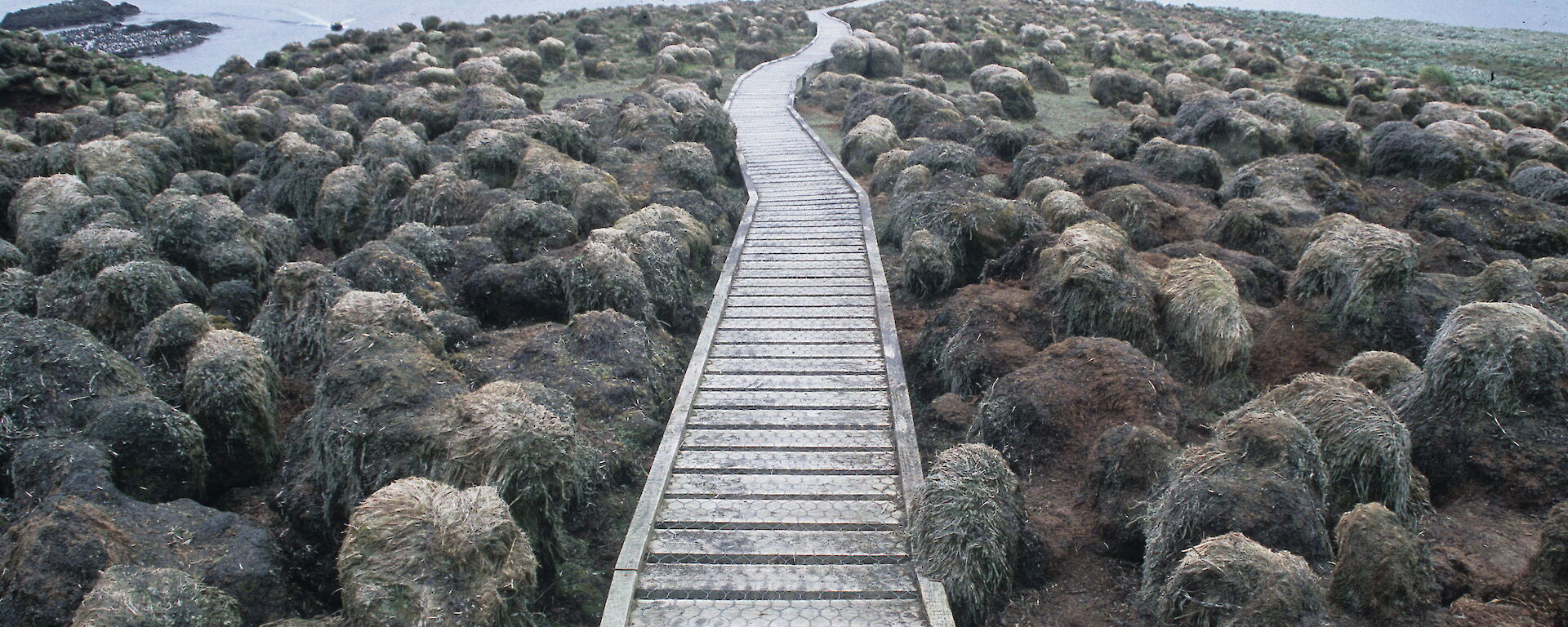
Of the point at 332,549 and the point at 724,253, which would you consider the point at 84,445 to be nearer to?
the point at 332,549

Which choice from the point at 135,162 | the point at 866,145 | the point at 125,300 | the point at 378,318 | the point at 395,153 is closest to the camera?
the point at 378,318

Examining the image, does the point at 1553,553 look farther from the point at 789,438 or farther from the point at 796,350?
the point at 796,350

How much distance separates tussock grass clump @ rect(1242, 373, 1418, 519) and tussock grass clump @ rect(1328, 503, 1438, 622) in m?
1.19

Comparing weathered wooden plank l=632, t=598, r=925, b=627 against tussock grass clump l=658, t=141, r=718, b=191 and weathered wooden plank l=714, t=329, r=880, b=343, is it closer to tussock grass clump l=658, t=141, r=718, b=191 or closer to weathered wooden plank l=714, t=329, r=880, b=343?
weathered wooden plank l=714, t=329, r=880, b=343

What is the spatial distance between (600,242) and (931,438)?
6.41 metres

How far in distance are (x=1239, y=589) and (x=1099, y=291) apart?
19.5 ft

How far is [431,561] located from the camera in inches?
246

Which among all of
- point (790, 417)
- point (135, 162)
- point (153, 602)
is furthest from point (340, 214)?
point (153, 602)

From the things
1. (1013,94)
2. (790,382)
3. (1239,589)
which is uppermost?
(1013,94)

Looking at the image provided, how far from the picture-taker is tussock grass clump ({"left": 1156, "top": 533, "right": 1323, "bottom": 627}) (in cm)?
582

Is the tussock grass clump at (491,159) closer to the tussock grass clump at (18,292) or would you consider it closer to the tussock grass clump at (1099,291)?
the tussock grass clump at (18,292)

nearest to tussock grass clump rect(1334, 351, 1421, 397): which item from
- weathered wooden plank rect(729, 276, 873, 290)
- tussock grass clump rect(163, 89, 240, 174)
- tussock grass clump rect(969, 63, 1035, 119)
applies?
weathered wooden plank rect(729, 276, 873, 290)

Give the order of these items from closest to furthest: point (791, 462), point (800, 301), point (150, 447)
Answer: point (150, 447) < point (791, 462) < point (800, 301)

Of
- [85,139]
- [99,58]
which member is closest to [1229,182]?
[85,139]
